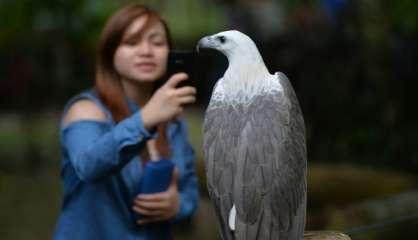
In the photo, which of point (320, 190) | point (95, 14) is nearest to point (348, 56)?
point (320, 190)

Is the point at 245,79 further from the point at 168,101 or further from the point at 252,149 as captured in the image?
the point at 168,101

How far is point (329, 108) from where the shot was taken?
7.05 metres

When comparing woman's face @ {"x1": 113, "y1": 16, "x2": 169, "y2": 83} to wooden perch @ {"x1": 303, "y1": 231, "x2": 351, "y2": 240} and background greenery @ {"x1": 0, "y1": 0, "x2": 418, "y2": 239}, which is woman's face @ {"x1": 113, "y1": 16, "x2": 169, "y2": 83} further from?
background greenery @ {"x1": 0, "y1": 0, "x2": 418, "y2": 239}

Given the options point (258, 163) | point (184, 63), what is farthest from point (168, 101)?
point (258, 163)

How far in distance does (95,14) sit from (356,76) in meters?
2.74

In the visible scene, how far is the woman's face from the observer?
2357 millimetres

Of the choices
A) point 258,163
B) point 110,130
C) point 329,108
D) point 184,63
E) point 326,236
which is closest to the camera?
point 258,163

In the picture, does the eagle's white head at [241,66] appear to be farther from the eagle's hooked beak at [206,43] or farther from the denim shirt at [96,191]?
the denim shirt at [96,191]

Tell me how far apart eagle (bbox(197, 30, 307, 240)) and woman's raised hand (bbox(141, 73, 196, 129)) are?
319 millimetres

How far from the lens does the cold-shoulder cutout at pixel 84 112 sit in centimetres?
236

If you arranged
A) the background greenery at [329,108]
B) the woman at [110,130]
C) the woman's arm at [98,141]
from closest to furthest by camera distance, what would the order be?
the woman's arm at [98,141], the woman at [110,130], the background greenery at [329,108]

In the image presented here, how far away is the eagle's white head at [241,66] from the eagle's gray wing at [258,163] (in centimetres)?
3

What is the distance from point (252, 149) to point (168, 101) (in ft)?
1.49

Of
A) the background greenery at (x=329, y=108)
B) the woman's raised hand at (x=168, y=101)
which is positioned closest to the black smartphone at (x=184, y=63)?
the woman's raised hand at (x=168, y=101)
